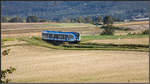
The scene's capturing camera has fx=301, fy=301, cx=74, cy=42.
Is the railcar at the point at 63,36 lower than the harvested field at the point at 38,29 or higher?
higher

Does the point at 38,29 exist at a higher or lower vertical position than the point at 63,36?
lower

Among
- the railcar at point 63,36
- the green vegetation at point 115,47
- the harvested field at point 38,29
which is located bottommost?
the harvested field at point 38,29

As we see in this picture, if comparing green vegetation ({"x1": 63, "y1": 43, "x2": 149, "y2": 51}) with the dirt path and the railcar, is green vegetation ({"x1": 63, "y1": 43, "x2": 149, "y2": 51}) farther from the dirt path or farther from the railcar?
the railcar

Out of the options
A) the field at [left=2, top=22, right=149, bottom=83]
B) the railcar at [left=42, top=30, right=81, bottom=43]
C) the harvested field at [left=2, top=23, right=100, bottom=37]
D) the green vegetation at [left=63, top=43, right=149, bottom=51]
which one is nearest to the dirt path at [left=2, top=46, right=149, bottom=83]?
the field at [left=2, top=22, right=149, bottom=83]

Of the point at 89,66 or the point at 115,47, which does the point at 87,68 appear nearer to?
the point at 89,66

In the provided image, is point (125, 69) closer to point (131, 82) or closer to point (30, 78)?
point (131, 82)

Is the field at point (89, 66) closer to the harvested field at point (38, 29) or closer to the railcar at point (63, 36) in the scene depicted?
the railcar at point (63, 36)

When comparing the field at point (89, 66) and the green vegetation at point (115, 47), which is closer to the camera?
the field at point (89, 66)

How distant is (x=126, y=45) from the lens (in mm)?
34500

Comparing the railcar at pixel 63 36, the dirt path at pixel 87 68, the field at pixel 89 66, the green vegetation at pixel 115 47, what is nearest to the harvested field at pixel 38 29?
the railcar at pixel 63 36

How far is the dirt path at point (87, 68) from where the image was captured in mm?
19669

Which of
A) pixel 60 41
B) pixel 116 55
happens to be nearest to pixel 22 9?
pixel 60 41

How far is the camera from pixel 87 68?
75.0ft

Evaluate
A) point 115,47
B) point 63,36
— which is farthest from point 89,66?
point 63,36
